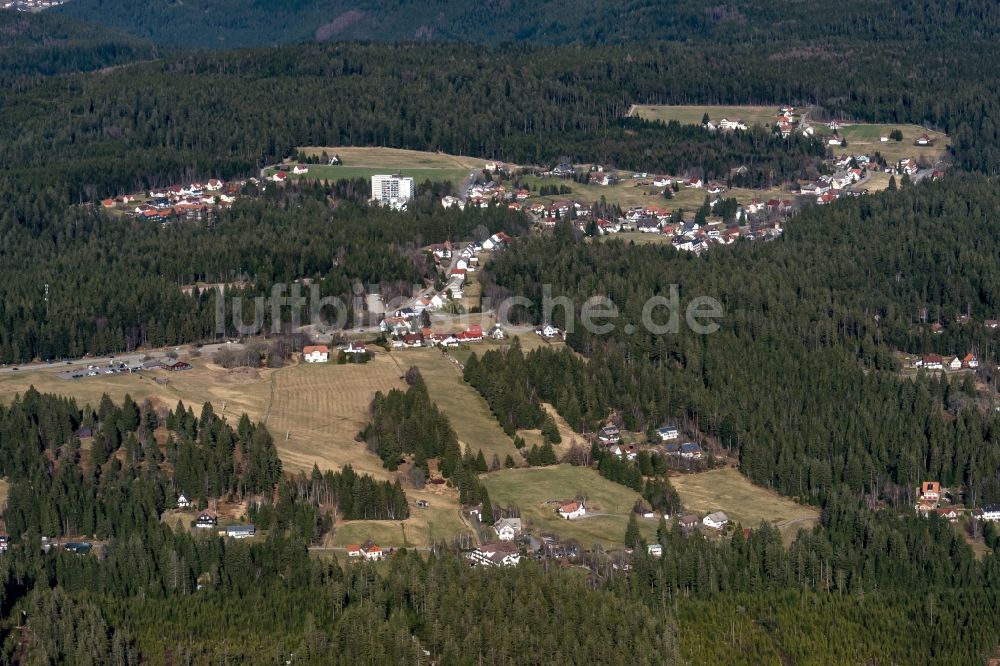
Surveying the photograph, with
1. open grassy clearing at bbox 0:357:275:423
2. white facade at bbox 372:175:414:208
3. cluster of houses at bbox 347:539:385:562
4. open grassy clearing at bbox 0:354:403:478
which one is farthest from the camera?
white facade at bbox 372:175:414:208

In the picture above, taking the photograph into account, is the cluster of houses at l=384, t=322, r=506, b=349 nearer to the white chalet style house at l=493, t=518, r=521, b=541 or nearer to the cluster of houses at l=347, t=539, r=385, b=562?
the white chalet style house at l=493, t=518, r=521, b=541

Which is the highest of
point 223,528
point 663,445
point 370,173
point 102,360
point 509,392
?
point 370,173

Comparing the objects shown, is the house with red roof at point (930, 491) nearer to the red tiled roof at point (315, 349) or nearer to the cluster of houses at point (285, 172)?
the red tiled roof at point (315, 349)

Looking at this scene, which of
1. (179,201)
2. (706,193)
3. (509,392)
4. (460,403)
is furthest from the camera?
(706,193)

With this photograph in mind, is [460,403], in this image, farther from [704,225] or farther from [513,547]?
[704,225]

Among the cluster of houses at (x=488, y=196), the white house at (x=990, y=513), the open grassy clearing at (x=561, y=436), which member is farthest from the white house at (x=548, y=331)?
the white house at (x=990, y=513)

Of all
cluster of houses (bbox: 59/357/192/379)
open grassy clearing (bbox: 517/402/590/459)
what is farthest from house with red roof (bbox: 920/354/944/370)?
cluster of houses (bbox: 59/357/192/379)

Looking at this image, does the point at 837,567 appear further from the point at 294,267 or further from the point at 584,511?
the point at 294,267

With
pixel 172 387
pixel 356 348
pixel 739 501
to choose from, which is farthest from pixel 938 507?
pixel 172 387
